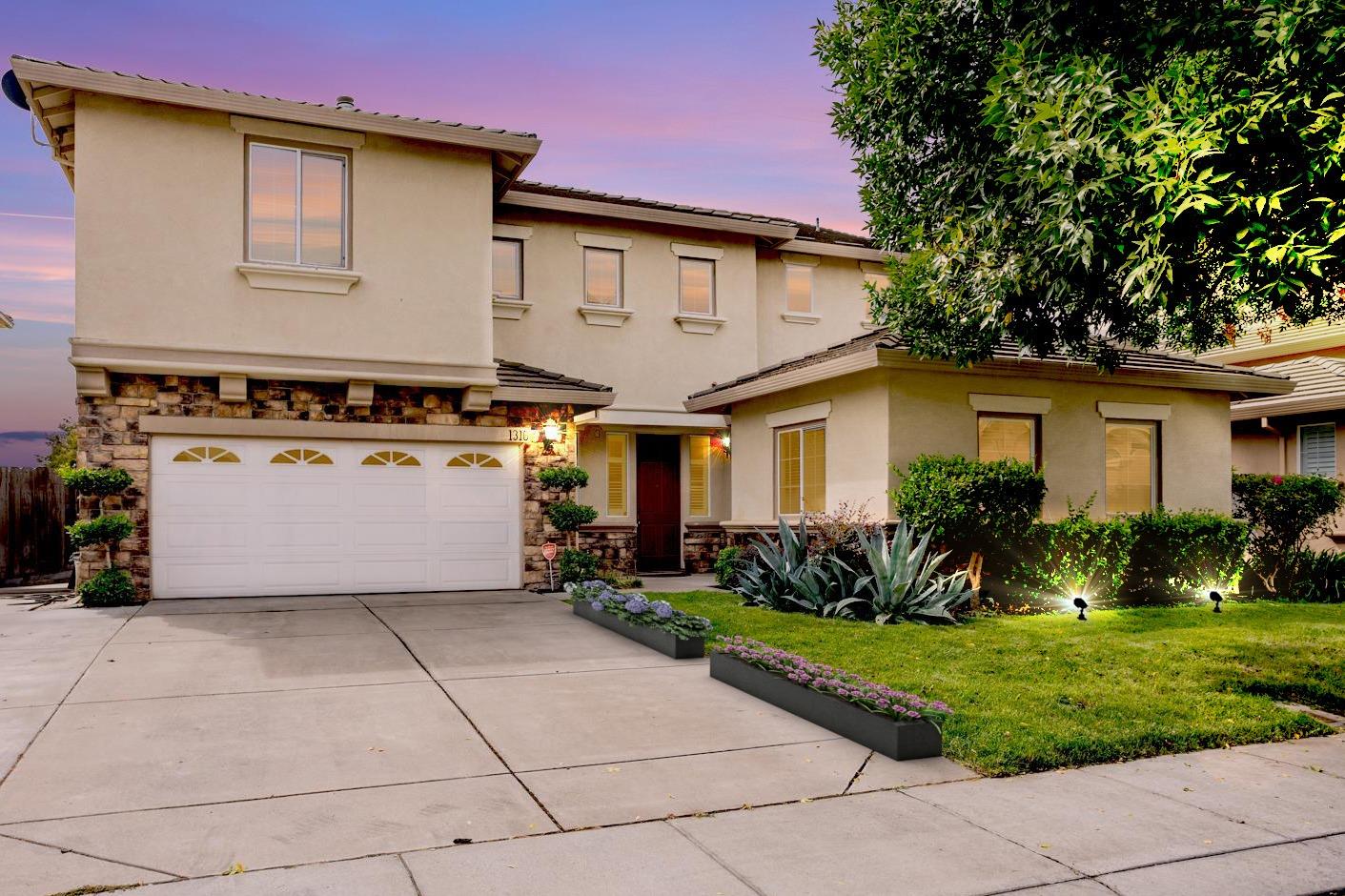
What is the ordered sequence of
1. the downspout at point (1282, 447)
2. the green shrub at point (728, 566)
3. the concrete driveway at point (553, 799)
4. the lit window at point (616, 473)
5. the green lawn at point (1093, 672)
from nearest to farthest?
the concrete driveway at point (553, 799)
the green lawn at point (1093, 672)
the green shrub at point (728, 566)
the lit window at point (616, 473)
the downspout at point (1282, 447)

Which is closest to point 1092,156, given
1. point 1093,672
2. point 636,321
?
point 1093,672

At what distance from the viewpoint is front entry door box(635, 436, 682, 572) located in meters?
18.2

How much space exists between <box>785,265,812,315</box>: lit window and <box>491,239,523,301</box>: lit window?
230 inches

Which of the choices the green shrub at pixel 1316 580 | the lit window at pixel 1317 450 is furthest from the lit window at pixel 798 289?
the green shrub at pixel 1316 580

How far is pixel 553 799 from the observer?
514 cm

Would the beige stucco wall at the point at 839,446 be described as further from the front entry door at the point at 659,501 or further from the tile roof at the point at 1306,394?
the tile roof at the point at 1306,394

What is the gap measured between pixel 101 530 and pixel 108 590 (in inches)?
31.2

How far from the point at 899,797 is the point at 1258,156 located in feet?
16.4

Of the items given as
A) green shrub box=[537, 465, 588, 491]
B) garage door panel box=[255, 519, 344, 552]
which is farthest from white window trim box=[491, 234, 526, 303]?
garage door panel box=[255, 519, 344, 552]

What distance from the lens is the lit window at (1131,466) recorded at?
14.7 metres

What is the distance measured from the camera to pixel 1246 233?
621 cm

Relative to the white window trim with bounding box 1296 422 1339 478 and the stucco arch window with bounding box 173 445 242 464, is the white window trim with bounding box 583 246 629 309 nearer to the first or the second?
the stucco arch window with bounding box 173 445 242 464

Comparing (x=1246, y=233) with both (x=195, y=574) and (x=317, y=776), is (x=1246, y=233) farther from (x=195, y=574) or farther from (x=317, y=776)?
(x=195, y=574)

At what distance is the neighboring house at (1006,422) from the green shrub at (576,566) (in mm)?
3238
